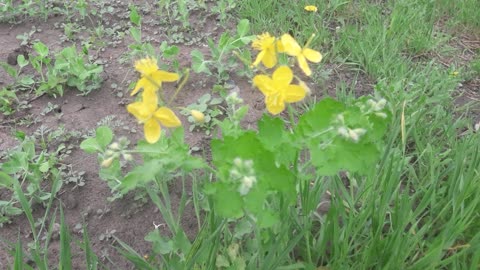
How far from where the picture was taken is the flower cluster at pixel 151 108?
3.62 feet

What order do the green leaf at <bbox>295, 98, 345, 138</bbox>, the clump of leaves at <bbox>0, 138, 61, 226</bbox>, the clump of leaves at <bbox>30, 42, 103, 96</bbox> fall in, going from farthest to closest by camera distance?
1. the clump of leaves at <bbox>30, 42, 103, 96</bbox>
2. the clump of leaves at <bbox>0, 138, 61, 226</bbox>
3. the green leaf at <bbox>295, 98, 345, 138</bbox>

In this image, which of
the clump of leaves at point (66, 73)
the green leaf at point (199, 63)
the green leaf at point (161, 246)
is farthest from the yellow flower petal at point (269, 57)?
the clump of leaves at point (66, 73)

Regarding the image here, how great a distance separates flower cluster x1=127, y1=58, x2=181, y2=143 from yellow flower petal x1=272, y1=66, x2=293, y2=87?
0.22 meters

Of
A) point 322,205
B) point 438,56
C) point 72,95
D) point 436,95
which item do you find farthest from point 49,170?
point 438,56

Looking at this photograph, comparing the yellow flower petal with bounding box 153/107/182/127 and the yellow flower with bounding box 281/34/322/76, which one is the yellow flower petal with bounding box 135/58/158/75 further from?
the yellow flower with bounding box 281/34/322/76

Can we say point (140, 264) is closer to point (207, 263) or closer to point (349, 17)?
point (207, 263)

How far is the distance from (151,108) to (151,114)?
14 millimetres

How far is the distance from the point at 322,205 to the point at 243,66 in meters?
0.92

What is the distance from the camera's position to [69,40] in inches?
107

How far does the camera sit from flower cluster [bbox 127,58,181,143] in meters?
1.10

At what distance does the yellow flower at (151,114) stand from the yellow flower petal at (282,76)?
9.3 inches

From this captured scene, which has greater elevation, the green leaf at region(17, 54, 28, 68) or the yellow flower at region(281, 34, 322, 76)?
the yellow flower at region(281, 34, 322, 76)

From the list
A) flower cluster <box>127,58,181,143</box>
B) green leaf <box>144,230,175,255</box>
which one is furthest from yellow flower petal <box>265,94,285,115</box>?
green leaf <box>144,230,175,255</box>

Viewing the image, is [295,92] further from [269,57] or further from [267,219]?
[267,219]
